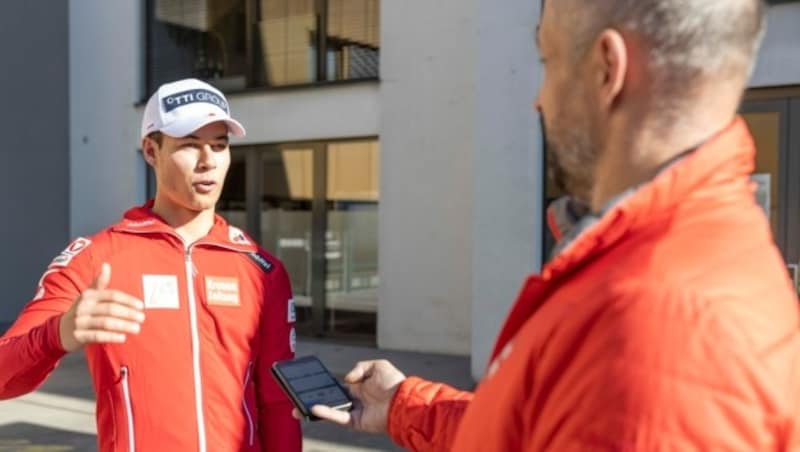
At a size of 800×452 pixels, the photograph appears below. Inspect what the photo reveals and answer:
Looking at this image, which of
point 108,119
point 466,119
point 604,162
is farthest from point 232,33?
point 604,162

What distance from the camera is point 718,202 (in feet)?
3.24

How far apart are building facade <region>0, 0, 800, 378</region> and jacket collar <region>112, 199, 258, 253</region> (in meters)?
4.71

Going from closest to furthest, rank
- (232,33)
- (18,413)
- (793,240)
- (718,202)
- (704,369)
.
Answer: (704,369), (718,202), (793,240), (18,413), (232,33)

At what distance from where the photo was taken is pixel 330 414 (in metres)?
1.85

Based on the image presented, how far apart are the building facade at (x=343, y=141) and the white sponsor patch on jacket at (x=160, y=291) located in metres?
4.97

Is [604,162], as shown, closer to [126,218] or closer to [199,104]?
[199,104]

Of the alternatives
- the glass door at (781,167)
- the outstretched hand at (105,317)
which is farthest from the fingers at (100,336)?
the glass door at (781,167)

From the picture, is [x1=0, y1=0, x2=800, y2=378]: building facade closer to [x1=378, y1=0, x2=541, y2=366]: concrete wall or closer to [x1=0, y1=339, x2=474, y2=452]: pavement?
[x1=378, y1=0, x2=541, y2=366]: concrete wall

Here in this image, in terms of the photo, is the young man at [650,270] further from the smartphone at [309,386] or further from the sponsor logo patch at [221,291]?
the sponsor logo patch at [221,291]

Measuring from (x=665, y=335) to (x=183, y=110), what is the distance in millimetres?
1707

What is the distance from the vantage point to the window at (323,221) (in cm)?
970

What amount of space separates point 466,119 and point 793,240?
3.66 m

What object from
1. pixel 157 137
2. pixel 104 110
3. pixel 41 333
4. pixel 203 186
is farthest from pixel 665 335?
pixel 104 110

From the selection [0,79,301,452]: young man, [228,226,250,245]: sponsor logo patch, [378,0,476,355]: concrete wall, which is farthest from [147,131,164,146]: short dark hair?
[378,0,476,355]: concrete wall
